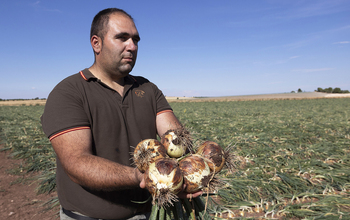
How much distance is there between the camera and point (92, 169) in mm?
1382

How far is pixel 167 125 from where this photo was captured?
2.09 meters

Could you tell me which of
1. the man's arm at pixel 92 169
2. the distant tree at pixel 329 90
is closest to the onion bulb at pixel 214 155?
the man's arm at pixel 92 169

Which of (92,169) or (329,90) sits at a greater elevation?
(329,90)

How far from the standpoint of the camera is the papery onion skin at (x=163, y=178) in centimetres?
129

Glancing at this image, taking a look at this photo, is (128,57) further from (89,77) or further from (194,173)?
(194,173)

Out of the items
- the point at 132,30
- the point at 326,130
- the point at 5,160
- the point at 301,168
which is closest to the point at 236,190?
the point at 301,168

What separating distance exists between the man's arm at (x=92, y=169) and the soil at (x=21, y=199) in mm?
2586

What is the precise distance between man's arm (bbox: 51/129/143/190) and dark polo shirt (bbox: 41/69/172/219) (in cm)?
13

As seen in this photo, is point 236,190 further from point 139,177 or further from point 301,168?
point 139,177

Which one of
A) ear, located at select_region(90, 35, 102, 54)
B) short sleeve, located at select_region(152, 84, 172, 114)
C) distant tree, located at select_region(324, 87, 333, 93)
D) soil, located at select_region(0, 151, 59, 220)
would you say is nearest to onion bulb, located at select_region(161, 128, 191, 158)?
short sleeve, located at select_region(152, 84, 172, 114)

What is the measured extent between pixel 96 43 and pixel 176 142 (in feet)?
4.00

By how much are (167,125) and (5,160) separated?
6035 millimetres

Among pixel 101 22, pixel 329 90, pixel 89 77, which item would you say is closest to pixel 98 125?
pixel 89 77

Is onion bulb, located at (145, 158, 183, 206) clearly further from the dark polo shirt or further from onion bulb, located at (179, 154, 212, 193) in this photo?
the dark polo shirt
